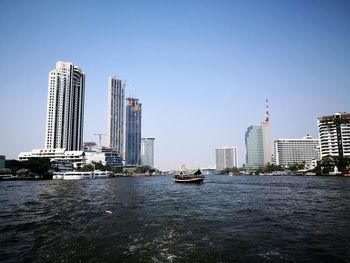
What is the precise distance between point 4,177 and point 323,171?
6533 inches

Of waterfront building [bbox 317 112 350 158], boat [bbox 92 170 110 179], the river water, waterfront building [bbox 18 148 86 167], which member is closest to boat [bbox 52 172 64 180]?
boat [bbox 92 170 110 179]

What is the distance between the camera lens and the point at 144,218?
87.9 feet

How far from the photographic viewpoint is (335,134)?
169 metres

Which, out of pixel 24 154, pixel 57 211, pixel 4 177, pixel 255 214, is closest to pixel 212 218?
pixel 255 214

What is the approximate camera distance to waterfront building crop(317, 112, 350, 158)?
165625mm

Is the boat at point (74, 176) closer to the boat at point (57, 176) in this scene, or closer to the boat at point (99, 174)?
the boat at point (57, 176)

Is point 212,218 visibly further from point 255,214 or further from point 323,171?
point 323,171

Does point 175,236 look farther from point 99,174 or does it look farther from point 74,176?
point 99,174

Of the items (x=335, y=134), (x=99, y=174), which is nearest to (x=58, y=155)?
(x=99, y=174)

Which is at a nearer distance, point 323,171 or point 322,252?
point 322,252

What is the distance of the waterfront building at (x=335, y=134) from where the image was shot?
165625 millimetres

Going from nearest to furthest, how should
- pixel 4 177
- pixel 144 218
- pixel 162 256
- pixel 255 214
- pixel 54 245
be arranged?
pixel 162 256
pixel 54 245
pixel 144 218
pixel 255 214
pixel 4 177

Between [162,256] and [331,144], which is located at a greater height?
[331,144]

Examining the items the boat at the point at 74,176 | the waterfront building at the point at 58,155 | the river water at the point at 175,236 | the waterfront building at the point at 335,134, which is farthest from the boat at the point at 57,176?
the waterfront building at the point at 335,134
